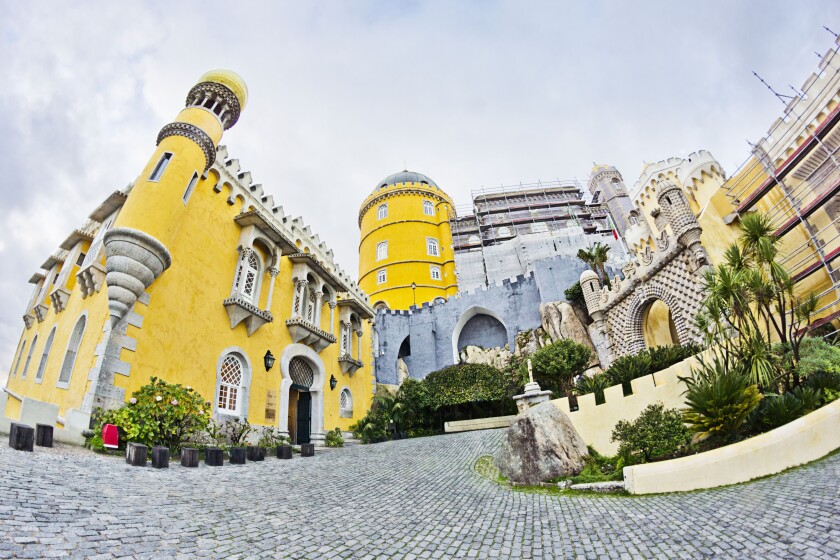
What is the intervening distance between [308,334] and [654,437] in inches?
476

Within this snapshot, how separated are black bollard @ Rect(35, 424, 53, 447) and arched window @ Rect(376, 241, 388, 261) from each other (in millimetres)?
29612

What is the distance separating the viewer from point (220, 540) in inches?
158

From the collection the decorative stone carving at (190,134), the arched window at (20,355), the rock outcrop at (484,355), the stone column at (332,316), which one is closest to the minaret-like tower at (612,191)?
the rock outcrop at (484,355)

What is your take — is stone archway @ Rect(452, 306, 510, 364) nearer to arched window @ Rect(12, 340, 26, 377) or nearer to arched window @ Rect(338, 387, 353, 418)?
arched window @ Rect(338, 387, 353, 418)

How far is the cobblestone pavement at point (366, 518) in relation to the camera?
3.72 m

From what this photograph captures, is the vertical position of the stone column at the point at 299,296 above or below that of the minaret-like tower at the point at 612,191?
below

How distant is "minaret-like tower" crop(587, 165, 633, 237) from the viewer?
156 ft

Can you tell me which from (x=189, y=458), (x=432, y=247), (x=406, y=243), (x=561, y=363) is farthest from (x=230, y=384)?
(x=432, y=247)

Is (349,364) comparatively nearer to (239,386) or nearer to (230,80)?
(239,386)

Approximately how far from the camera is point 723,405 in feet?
23.3

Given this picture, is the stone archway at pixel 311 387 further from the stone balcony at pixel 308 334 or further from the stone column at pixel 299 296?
the stone column at pixel 299 296

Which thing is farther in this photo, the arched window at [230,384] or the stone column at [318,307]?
the stone column at [318,307]

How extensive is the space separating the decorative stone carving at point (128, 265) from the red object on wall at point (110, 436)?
2548mm

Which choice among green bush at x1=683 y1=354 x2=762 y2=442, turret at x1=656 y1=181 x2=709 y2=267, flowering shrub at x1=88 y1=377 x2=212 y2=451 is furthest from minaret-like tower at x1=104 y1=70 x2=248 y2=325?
turret at x1=656 y1=181 x2=709 y2=267
